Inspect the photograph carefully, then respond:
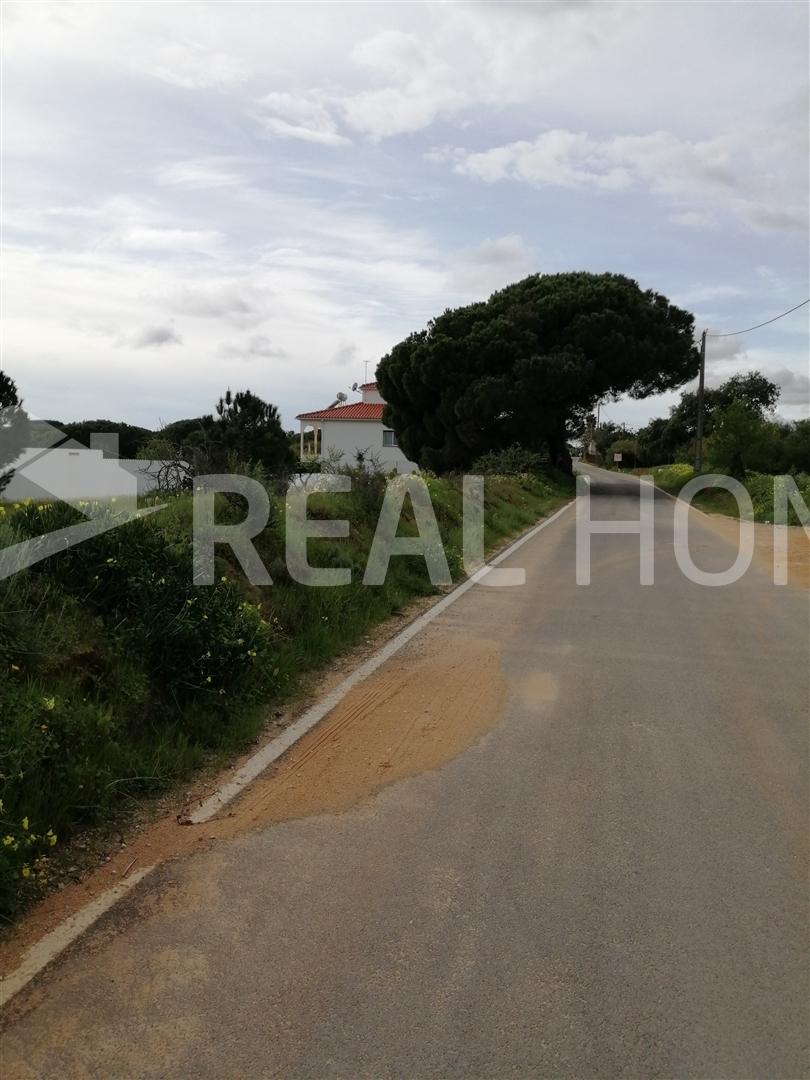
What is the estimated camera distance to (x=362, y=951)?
3.47m

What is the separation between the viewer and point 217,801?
491cm

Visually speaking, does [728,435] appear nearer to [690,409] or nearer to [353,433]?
[353,433]

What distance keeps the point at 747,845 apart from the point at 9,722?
369 centimetres

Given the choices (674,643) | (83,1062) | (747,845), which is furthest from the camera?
(674,643)

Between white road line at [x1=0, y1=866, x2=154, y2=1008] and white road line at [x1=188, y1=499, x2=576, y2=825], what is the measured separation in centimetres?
72

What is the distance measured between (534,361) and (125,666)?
109ft

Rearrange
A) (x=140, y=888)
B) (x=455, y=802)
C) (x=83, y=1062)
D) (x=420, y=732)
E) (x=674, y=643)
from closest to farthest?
(x=83, y=1062) < (x=140, y=888) < (x=455, y=802) < (x=420, y=732) < (x=674, y=643)

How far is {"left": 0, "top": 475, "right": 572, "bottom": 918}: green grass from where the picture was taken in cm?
438

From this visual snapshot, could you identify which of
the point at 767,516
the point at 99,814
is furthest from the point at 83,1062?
the point at 767,516

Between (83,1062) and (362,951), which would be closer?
(83,1062)

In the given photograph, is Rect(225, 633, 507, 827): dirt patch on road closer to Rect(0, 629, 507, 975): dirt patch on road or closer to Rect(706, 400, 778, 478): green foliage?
Rect(0, 629, 507, 975): dirt patch on road

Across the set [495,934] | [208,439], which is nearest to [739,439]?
[208,439]

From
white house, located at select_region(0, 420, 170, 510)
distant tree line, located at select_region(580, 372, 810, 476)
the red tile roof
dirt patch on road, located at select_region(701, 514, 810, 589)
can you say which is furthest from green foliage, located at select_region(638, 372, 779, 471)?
white house, located at select_region(0, 420, 170, 510)

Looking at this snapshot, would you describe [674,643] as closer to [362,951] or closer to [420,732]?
[420,732]
